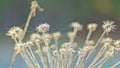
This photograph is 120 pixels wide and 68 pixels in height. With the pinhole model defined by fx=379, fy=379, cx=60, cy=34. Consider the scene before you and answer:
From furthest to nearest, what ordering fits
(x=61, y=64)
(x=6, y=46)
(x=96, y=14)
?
1. (x=96, y=14)
2. (x=6, y=46)
3. (x=61, y=64)

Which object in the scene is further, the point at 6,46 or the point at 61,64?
the point at 6,46

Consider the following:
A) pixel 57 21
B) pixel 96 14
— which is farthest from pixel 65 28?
pixel 96 14

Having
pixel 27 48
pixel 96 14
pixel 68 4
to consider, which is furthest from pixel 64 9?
pixel 27 48

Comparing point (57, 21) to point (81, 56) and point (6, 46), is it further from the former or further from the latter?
point (81, 56)

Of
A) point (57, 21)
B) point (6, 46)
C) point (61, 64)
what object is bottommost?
point (61, 64)

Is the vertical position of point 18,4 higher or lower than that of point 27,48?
higher

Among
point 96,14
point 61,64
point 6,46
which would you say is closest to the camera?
point 61,64

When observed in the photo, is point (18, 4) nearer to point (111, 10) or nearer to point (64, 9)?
point (64, 9)
